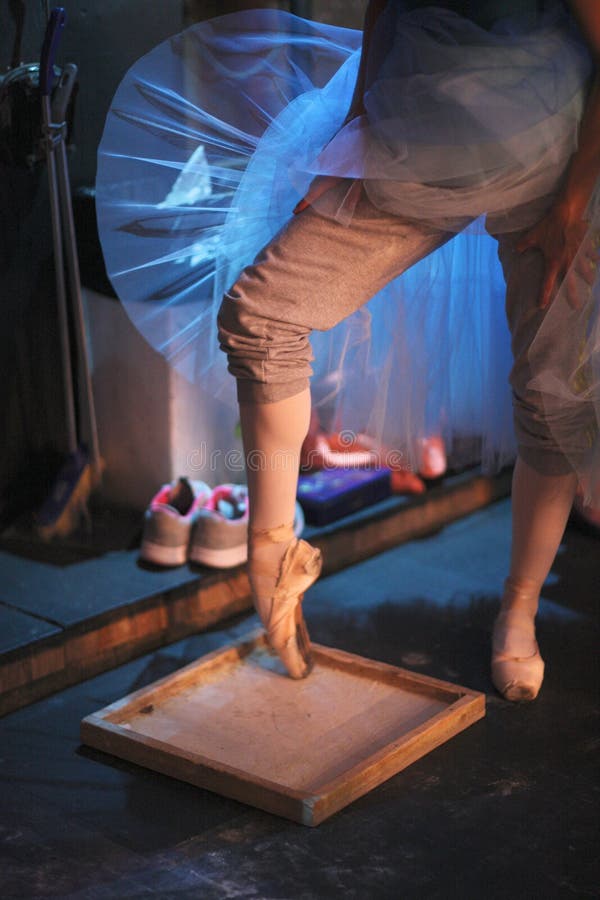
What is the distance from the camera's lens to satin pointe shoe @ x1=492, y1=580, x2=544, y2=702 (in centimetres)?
184

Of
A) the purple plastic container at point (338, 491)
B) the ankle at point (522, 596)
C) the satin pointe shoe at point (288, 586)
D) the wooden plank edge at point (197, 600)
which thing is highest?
the satin pointe shoe at point (288, 586)

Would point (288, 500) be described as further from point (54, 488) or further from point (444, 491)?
point (444, 491)

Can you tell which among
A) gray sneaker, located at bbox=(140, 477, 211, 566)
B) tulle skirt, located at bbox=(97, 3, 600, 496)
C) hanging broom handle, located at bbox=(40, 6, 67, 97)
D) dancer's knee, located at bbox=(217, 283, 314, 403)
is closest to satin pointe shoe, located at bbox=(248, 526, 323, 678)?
dancer's knee, located at bbox=(217, 283, 314, 403)

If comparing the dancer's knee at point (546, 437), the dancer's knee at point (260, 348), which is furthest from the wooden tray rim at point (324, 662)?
the dancer's knee at point (260, 348)

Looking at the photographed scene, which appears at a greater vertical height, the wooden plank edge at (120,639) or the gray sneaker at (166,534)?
the gray sneaker at (166,534)

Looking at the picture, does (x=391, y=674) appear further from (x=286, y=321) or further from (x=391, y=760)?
(x=286, y=321)

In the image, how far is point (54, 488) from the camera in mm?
2316

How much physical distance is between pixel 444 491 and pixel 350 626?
2.26 ft

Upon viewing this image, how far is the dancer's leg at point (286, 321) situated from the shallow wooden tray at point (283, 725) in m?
0.22

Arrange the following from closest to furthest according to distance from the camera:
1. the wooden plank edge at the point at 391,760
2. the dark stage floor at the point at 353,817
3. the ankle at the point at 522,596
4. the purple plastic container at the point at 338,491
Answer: the dark stage floor at the point at 353,817 → the wooden plank edge at the point at 391,760 → the ankle at the point at 522,596 → the purple plastic container at the point at 338,491

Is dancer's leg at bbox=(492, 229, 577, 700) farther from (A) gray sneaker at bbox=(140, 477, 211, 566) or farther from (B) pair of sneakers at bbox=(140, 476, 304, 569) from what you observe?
(A) gray sneaker at bbox=(140, 477, 211, 566)

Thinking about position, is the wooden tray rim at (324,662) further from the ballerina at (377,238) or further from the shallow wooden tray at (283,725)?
the ballerina at (377,238)

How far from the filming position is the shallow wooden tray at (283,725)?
1536mm

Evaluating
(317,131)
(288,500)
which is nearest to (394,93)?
(317,131)
